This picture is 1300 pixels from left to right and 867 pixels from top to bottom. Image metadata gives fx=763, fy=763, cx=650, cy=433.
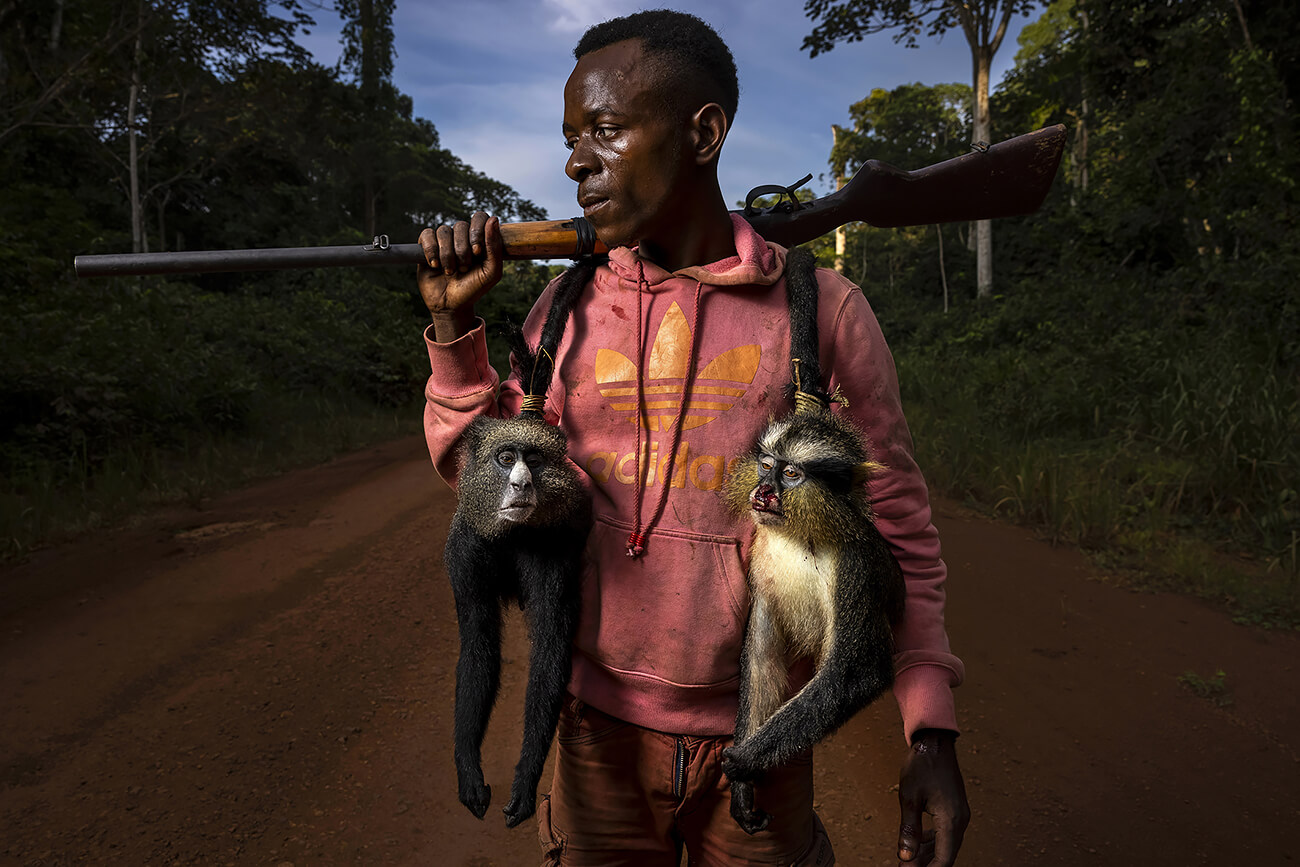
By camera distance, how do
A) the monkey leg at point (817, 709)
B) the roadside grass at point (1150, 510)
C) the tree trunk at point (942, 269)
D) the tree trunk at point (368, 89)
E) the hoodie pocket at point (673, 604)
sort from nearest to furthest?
the monkey leg at point (817, 709) → the hoodie pocket at point (673, 604) → the roadside grass at point (1150, 510) → the tree trunk at point (368, 89) → the tree trunk at point (942, 269)

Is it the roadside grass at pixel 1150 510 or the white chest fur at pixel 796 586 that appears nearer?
the white chest fur at pixel 796 586

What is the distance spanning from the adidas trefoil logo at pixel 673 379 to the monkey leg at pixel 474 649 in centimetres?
39

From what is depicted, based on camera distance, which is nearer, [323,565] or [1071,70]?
[323,565]

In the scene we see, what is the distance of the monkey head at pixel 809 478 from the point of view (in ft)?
3.87

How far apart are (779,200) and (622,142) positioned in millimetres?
554

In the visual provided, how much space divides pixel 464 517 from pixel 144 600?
420cm

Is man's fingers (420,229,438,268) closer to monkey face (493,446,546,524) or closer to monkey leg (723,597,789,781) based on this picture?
monkey face (493,446,546,524)

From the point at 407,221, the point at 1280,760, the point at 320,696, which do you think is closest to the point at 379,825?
the point at 320,696

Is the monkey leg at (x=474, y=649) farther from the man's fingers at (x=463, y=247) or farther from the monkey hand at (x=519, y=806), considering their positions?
the man's fingers at (x=463, y=247)

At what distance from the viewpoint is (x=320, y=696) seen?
12.0ft

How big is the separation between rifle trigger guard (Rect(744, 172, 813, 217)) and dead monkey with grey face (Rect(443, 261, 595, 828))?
1.52 ft

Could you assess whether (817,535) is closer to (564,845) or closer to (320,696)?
(564,845)

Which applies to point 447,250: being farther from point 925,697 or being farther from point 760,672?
point 925,697

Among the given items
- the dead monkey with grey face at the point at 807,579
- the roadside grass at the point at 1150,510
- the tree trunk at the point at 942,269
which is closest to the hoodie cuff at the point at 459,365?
the dead monkey with grey face at the point at 807,579
